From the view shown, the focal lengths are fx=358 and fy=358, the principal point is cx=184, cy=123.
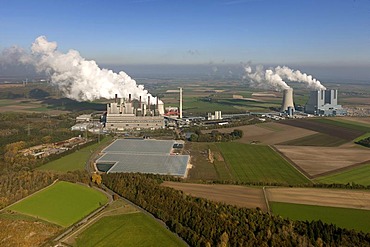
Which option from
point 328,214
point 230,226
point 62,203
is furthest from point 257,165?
point 62,203

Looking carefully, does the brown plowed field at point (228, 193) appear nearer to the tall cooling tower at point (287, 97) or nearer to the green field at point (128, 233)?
the green field at point (128, 233)

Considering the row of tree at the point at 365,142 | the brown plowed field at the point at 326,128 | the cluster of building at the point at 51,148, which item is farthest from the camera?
the brown plowed field at the point at 326,128

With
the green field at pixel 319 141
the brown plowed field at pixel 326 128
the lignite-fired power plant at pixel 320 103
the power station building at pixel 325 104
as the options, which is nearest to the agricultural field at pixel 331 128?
the brown plowed field at pixel 326 128

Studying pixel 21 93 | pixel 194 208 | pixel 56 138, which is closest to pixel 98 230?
pixel 194 208

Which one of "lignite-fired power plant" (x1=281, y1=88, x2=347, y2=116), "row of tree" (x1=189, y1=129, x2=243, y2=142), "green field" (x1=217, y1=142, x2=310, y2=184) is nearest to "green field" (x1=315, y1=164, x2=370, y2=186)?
"green field" (x1=217, y1=142, x2=310, y2=184)

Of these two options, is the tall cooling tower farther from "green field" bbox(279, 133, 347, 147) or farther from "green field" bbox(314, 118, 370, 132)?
"green field" bbox(279, 133, 347, 147)

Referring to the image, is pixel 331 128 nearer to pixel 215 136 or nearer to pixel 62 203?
pixel 215 136

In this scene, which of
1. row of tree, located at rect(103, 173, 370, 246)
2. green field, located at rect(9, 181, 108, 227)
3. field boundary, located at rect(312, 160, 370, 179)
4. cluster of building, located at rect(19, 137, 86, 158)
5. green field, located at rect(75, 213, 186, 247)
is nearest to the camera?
row of tree, located at rect(103, 173, 370, 246)
